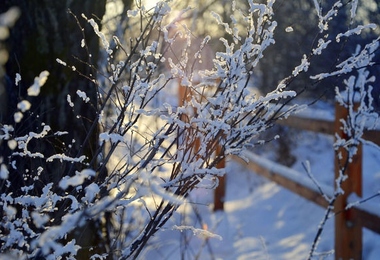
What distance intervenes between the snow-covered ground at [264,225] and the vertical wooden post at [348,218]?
0.16 meters

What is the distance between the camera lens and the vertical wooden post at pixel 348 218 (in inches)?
134

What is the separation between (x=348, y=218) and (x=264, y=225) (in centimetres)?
175

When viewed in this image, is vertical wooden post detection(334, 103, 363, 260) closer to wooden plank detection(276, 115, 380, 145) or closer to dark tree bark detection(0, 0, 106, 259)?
wooden plank detection(276, 115, 380, 145)

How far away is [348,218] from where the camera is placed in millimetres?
3451

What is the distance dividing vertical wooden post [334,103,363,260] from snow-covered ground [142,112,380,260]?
0.16 m

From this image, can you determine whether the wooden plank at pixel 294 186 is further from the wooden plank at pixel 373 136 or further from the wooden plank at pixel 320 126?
the wooden plank at pixel 373 136

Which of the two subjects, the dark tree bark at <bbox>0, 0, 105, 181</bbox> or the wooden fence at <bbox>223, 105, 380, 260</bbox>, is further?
the wooden fence at <bbox>223, 105, 380, 260</bbox>

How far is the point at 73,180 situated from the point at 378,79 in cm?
359

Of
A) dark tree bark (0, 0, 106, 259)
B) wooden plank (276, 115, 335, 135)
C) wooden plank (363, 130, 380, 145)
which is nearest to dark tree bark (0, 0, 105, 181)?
dark tree bark (0, 0, 106, 259)

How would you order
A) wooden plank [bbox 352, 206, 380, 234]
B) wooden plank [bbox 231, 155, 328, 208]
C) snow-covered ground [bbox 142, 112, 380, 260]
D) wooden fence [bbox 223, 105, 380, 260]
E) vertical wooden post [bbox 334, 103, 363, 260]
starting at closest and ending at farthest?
wooden plank [bbox 352, 206, 380, 234] < wooden fence [bbox 223, 105, 380, 260] < vertical wooden post [bbox 334, 103, 363, 260] < wooden plank [bbox 231, 155, 328, 208] < snow-covered ground [bbox 142, 112, 380, 260]

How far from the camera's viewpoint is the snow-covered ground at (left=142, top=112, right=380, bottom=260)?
4059 mm

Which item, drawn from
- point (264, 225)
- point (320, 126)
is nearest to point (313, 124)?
point (320, 126)

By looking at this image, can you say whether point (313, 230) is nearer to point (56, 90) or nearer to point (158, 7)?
point (56, 90)

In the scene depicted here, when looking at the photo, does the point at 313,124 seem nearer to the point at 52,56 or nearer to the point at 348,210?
the point at 348,210
